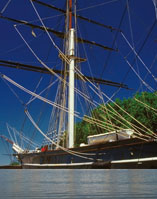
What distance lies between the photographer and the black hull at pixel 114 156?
13328mm

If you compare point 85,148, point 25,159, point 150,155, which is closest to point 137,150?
point 150,155

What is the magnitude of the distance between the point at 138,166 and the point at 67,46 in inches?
533

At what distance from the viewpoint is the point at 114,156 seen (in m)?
14.7

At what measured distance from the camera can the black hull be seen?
1333 centimetres

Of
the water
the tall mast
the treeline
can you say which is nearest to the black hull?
the tall mast

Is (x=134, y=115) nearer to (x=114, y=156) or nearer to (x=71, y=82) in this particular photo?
(x=71, y=82)

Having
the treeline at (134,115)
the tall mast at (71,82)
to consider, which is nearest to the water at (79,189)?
the tall mast at (71,82)

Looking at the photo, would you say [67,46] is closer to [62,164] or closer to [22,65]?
[22,65]

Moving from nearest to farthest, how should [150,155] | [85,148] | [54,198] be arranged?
1. [54,198]
2. [150,155]
3. [85,148]

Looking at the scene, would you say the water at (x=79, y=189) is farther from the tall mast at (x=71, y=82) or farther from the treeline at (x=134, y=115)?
the treeline at (x=134, y=115)

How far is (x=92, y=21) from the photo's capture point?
30359 millimetres

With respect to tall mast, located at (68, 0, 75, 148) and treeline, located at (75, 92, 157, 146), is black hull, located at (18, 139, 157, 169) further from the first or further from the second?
treeline, located at (75, 92, 157, 146)

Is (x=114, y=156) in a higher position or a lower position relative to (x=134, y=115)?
lower

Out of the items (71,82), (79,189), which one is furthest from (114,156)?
(79,189)
